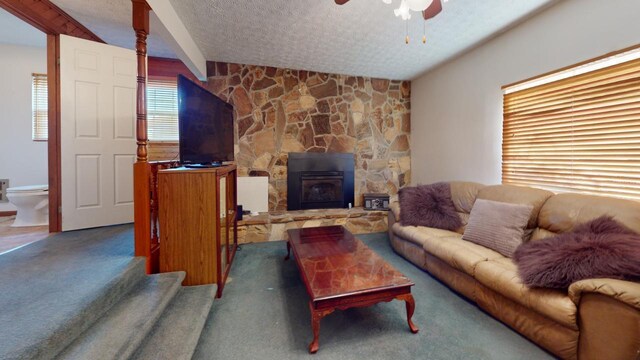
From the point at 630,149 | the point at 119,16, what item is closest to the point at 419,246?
the point at 630,149

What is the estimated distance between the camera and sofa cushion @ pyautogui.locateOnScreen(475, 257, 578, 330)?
137cm

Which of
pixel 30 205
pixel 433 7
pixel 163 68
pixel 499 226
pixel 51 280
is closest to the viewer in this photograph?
pixel 51 280

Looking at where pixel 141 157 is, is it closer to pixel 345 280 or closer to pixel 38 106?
pixel 345 280

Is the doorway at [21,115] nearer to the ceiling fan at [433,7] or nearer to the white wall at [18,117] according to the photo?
the white wall at [18,117]

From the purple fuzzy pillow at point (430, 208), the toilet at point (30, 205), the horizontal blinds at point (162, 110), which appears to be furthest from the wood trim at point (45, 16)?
the purple fuzzy pillow at point (430, 208)

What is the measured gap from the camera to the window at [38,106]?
3.45m

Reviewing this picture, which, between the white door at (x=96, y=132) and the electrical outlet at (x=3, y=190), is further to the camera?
the electrical outlet at (x=3, y=190)

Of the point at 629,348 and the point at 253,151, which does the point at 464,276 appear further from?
the point at 253,151

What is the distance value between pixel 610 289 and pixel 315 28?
3.02 meters

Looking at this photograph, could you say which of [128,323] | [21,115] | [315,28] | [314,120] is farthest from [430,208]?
[21,115]

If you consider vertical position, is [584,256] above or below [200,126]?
below

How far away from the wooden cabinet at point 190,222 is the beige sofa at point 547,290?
2021 mm

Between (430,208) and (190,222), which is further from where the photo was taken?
(430,208)

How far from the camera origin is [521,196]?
2314 millimetres
